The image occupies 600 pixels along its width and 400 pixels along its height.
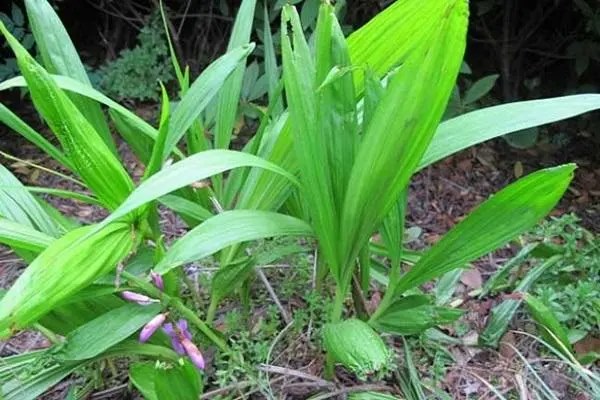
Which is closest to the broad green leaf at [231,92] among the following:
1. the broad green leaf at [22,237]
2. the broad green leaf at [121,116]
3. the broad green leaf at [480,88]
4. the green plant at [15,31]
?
the broad green leaf at [121,116]

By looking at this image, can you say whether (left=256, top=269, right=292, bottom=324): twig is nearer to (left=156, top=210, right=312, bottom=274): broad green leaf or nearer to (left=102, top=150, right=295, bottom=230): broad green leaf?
(left=156, top=210, right=312, bottom=274): broad green leaf

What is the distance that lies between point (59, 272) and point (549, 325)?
2.52ft

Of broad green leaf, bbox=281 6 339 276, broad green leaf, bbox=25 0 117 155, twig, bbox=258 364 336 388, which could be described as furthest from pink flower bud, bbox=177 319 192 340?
broad green leaf, bbox=25 0 117 155

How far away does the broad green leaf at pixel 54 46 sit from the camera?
122cm

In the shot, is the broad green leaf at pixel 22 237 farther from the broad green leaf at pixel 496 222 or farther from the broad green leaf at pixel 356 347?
the broad green leaf at pixel 496 222

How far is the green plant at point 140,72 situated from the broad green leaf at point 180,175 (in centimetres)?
121

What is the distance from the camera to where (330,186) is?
40.8 inches

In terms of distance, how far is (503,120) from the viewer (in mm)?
1002

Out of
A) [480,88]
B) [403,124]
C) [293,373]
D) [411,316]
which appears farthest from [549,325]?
[480,88]

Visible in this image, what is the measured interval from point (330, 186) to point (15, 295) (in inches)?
16.0

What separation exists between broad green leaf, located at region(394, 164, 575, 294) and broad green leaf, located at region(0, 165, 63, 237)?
51cm

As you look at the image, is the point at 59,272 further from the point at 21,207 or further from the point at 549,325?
the point at 549,325

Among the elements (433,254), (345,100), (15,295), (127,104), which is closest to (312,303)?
(433,254)

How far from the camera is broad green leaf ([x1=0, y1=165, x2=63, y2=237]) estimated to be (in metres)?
1.10
